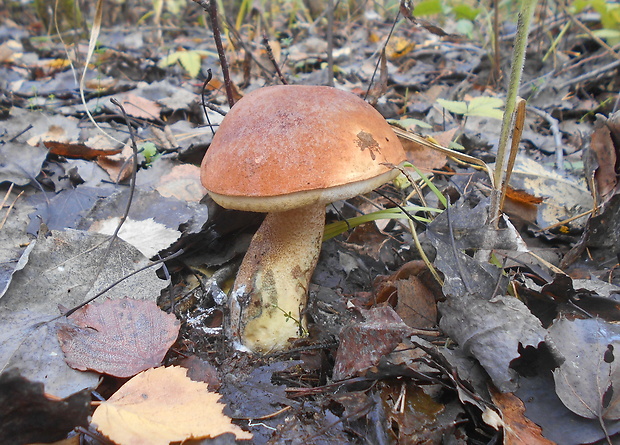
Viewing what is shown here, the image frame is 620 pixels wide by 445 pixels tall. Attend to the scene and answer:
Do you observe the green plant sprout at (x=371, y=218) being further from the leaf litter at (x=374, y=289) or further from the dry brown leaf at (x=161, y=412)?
the dry brown leaf at (x=161, y=412)

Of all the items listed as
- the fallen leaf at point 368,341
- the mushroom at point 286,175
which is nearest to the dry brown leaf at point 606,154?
the mushroom at point 286,175

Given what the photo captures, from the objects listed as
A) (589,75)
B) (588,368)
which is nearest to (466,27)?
(589,75)

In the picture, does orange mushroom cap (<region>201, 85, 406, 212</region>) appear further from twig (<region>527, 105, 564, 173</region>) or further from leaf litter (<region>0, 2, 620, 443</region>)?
twig (<region>527, 105, 564, 173</region>)

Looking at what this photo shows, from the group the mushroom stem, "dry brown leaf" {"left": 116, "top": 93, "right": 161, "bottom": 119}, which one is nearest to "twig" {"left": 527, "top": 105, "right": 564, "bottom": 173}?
the mushroom stem

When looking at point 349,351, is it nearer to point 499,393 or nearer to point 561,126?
point 499,393

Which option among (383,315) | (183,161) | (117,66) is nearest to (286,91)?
(383,315)

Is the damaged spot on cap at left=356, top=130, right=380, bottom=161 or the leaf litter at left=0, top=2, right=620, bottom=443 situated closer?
the leaf litter at left=0, top=2, right=620, bottom=443
